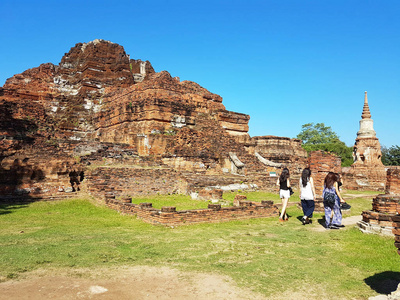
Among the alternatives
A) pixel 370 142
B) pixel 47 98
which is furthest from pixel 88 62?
pixel 370 142

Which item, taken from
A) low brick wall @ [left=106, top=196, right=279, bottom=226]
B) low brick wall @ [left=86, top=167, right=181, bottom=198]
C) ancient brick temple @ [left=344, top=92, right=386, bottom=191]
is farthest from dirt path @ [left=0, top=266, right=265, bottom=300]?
ancient brick temple @ [left=344, top=92, right=386, bottom=191]

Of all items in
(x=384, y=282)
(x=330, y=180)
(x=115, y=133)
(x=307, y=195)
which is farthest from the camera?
(x=115, y=133)

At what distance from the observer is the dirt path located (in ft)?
13.5

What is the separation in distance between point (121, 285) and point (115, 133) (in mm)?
18005

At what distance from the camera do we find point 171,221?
8.56 m

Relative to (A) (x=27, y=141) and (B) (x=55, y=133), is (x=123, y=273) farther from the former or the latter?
(B) (x=55, y=133)

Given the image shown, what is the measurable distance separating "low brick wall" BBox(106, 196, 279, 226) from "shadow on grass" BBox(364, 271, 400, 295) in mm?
4953

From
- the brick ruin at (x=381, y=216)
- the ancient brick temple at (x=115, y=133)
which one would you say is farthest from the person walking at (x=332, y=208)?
the ancient brick temple at (x=115, y=133)

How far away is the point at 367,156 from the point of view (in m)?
30.1

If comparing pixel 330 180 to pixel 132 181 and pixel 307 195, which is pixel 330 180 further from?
pixel 132 181

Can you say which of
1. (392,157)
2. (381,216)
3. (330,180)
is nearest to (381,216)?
(381,216)

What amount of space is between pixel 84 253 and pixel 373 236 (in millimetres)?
6208

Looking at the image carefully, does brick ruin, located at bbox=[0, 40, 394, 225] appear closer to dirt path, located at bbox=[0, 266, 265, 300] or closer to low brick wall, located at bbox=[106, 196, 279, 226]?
low brick wall, located at bbox=[106, 196, 279, 226]

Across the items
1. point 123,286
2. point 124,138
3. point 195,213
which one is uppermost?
point 124,138
